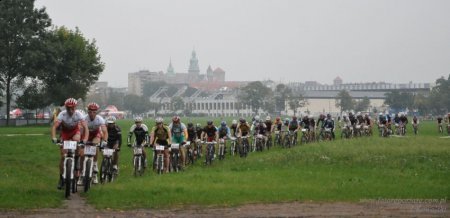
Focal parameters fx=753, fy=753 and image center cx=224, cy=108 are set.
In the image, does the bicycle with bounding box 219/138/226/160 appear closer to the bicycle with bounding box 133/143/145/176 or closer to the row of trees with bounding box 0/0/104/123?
the bicycle with bounding box 133/143/145/176

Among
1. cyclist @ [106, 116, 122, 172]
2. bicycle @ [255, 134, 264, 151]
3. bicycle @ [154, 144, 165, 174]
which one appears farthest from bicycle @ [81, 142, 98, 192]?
bicycle @ [255, 134, 264, 151]

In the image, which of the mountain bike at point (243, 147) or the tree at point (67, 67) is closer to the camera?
the mountain bike at point (243, 147)

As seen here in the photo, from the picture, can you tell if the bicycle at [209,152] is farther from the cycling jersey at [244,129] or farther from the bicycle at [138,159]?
the bicycle at [138,159]

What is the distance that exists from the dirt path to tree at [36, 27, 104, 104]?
6374 centimetres

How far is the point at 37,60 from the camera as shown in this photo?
251ft

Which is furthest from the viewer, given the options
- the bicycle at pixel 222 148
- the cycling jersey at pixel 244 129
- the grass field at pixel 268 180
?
the cycling jersey at pixel 244 129

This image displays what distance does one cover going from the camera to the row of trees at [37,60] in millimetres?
77562

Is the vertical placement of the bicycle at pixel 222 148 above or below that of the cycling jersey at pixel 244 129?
below

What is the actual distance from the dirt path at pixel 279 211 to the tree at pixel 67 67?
63.7 m

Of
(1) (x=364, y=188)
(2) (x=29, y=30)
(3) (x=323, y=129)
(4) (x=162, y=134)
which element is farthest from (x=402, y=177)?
(2) (x=29, y=30)

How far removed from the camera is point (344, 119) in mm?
54125

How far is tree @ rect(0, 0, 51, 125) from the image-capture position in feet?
253

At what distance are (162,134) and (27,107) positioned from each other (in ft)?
196

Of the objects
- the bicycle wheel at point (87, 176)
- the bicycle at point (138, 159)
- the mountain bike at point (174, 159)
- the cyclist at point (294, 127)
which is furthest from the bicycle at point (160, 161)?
the cyclist at point (294, 127)
